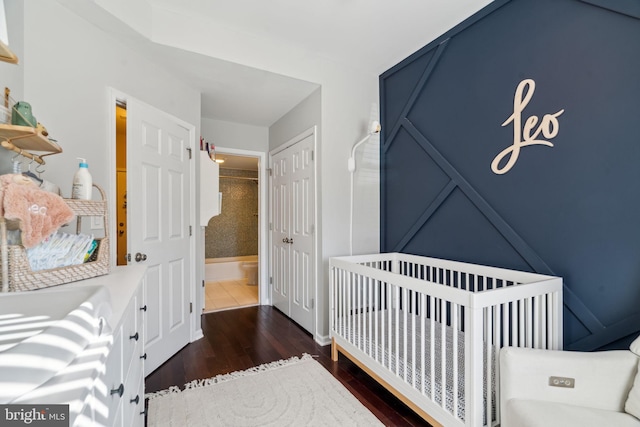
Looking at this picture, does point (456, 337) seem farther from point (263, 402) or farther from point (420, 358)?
point (263, 402)

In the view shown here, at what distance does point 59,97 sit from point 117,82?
404mm

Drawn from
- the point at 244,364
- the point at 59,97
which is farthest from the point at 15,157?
the point at 244,364

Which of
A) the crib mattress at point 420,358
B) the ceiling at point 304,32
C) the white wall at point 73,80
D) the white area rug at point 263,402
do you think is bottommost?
the white area rug at point 263,402

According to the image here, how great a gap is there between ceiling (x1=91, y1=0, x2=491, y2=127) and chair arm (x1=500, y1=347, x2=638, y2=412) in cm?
213

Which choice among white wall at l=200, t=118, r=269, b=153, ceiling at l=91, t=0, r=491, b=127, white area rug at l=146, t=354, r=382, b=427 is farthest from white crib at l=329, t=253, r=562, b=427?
white wall at l=200, t=118, r=269, b=153

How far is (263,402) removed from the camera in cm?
182

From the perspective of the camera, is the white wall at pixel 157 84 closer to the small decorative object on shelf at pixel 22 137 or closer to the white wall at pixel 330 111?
the white wall at pixel 330 111

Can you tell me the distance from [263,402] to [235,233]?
4.09m

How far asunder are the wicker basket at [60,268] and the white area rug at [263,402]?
995 mm

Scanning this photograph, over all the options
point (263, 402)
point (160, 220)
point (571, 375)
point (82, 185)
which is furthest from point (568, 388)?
point (160, 220)

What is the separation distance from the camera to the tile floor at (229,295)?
3.77 metres

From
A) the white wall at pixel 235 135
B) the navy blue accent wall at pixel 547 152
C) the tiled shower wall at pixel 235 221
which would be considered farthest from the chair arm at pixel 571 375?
the tiled shower wall at pixel 235 221

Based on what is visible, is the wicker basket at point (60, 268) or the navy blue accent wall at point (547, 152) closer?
the wicker basket at point (60, 268)

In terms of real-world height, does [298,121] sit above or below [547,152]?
above
